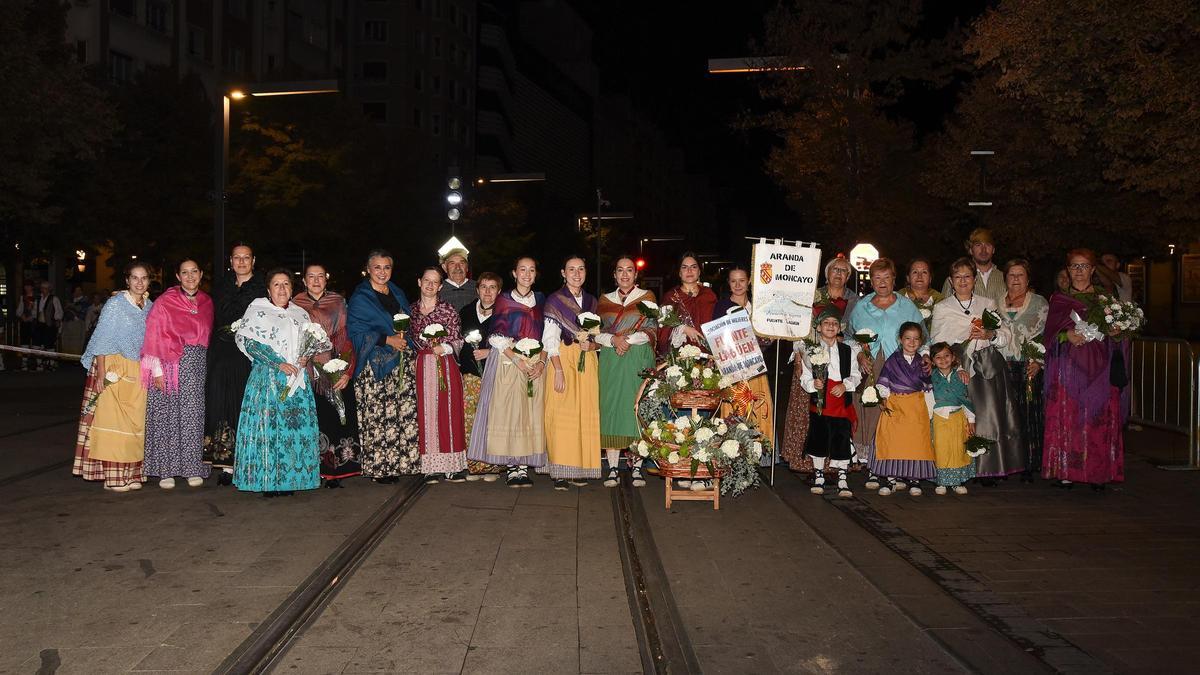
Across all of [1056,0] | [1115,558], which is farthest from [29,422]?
[1056,0]

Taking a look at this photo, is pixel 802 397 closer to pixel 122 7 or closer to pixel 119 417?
pixel 119 417

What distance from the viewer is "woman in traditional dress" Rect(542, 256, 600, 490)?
33.1 ft

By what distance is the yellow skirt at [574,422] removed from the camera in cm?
1009

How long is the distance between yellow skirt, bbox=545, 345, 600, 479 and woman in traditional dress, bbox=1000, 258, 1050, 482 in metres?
3.79

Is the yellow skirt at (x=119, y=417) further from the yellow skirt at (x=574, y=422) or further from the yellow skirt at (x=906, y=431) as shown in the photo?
the yellow skirt at (x=906, y=431)

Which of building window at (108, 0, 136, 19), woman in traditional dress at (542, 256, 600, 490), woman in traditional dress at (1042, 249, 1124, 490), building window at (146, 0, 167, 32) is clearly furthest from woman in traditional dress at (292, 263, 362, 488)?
building window at (146, 0, 167, 32)

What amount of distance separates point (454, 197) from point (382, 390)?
40.4 ft

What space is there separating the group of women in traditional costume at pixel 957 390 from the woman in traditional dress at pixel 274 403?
14.5ft

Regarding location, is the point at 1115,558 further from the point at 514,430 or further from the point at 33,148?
the point at 33,148

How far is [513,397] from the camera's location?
10.2 m

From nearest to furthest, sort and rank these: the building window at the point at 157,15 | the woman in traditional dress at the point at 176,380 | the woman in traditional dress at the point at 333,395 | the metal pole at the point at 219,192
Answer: the woman in traditional dress at the point at 176,380, the woman in traditional dress at the point at 333,395, the metal pole at the point at 219,192, the building window at the point at 157,15

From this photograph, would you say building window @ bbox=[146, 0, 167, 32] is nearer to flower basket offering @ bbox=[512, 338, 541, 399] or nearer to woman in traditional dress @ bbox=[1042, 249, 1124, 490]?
flower basket offering @ bbox=[512, 338, 541, 399]

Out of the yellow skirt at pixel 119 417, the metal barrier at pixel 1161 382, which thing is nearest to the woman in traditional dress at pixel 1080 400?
the metal barrier at pixel 1161 382

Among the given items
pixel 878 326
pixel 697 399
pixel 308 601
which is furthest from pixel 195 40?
pixel 308 601
